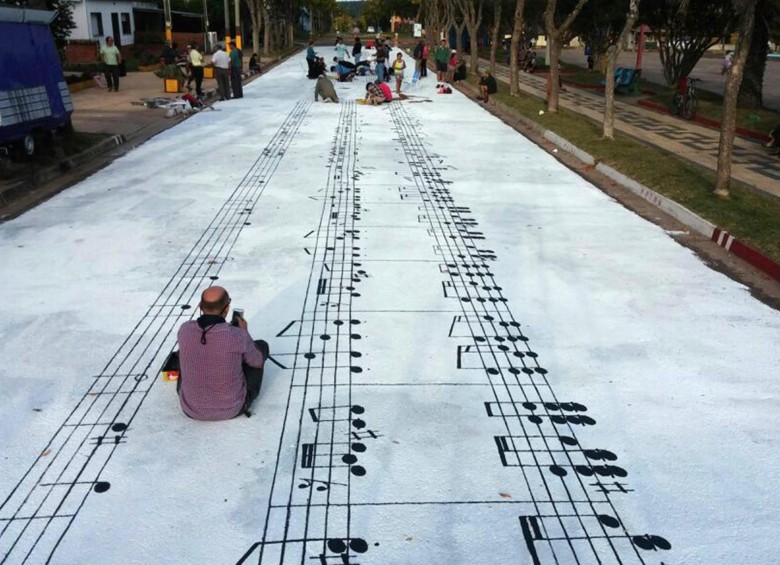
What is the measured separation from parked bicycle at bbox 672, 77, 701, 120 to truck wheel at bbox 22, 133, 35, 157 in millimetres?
16935

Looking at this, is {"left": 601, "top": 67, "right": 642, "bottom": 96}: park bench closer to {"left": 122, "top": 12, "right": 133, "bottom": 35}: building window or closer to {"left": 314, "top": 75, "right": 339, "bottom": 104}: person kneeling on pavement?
{"left": 314, "top": 75, "right": 339, "bottom": 104}: person kneeling on pavement

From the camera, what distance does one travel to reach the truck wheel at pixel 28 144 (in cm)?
1158

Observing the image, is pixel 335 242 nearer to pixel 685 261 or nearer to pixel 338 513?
pixel 685 261

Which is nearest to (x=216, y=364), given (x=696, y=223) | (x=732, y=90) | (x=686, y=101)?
(x=696, y=223)

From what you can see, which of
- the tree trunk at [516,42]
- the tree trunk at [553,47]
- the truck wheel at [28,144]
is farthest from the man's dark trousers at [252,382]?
the tree trunk at [516,42]

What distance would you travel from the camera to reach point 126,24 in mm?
46438

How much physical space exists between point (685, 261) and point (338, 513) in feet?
19.2

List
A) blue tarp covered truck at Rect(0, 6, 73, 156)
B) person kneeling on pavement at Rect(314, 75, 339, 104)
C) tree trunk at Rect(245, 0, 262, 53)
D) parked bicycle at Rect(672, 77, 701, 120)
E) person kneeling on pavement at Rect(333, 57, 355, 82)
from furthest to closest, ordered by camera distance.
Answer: tree trunk at Rect(245, 0, 262, 53)
person kneeling on pavement at Rect(333, 57, 355, 82)
person kneeling on pavement at Rect(314, 75, 339, 104)
parked bicycle at Rect(672, 77, 701, 120)
blue tarp covered truck at Rect(0, 6, 73, 156)

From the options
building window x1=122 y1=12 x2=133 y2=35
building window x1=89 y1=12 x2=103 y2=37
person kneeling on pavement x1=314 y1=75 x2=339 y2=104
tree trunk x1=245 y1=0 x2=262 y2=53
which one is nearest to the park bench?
person kneeling on pavement x1=314 y1=75 x2=339 y2=104

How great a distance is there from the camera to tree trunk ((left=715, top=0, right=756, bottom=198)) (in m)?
9.56

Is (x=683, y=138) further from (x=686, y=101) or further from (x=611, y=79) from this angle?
(x=686, y=101)

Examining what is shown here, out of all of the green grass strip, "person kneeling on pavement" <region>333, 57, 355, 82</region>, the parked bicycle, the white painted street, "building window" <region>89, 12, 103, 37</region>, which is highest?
"building window" <region>89, 12, 103, 37</region>

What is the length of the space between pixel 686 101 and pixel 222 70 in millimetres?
14056

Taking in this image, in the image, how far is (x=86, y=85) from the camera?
2405 centimetres
